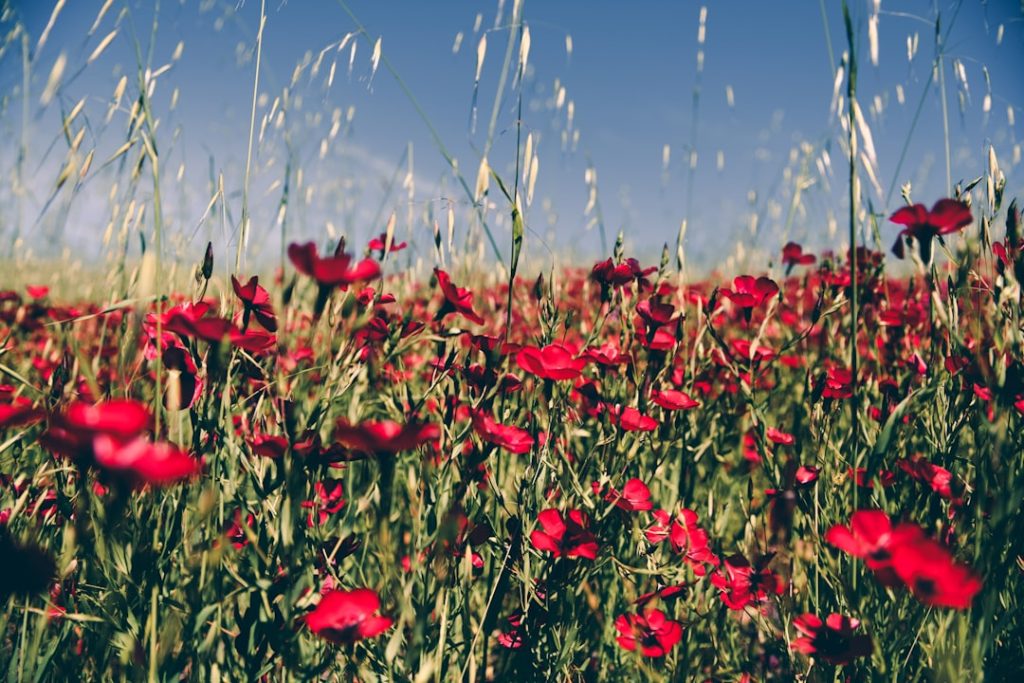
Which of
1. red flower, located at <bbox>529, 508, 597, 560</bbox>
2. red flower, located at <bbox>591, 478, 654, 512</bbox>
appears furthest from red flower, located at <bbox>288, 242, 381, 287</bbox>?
red flower, located at <bbox>591, 478, 654, 512</bbox>

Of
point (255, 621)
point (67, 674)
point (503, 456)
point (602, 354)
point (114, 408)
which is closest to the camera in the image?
point (114, 408)

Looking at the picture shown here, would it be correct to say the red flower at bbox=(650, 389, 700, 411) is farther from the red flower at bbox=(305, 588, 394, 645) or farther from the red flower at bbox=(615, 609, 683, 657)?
the red flower at bbox=(305, 588, 394, 645)

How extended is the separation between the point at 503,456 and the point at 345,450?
62 cm

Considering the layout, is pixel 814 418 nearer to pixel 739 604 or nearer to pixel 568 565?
pixel 739 604

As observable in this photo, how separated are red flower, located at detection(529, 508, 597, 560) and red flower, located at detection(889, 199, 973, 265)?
62 cm

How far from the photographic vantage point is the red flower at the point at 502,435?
2.57 feet

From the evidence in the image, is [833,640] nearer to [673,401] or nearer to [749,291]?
[673,401]

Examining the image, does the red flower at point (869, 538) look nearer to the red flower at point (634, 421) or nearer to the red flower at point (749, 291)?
the red flower at point (634, 421)

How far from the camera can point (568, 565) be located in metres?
0.93

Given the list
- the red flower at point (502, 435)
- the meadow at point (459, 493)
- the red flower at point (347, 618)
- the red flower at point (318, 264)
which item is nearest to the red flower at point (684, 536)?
the meadow at point (459, 493)

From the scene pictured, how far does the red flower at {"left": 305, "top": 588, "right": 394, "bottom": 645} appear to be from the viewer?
62 centimetres

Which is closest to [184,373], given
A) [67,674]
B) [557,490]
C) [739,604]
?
[67,674]

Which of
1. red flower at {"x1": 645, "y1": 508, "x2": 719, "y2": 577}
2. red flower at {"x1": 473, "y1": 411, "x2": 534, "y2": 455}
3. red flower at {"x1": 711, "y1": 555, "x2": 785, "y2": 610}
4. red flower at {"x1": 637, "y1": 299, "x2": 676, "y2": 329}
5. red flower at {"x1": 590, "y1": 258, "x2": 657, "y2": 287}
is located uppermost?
red flower at {"x1": 590, "y1": 258, "x2": 657, "y2": 287}

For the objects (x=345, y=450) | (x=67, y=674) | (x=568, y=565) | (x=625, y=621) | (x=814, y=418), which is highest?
(x=814, y=418)
